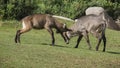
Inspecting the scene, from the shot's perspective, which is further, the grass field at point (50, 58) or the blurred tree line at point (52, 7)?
the blurred tree line at point (52, 7)

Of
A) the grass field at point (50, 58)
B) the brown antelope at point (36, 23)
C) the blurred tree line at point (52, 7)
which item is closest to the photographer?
the grass field at point (50, 58)

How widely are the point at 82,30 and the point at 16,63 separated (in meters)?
5.65

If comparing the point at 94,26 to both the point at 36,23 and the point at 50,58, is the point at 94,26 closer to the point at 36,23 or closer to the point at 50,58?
the point at 36,23

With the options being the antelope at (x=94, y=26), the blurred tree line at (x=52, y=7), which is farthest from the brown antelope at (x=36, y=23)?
the blurred tree line at (x=52, y=7)

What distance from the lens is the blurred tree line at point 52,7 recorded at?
26938 millimetres

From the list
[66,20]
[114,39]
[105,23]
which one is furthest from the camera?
[66,20]

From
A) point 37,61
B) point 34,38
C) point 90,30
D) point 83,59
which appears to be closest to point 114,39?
point 34,38

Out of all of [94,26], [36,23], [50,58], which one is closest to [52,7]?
[36,23]

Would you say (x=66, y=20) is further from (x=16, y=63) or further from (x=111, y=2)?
(x=16, y=63)

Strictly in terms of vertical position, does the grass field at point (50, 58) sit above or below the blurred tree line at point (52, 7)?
above

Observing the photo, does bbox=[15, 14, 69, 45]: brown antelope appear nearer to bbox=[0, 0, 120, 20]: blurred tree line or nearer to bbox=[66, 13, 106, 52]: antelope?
bbox=[66, 13, 106, 52]: antelope

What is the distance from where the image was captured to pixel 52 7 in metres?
28.1

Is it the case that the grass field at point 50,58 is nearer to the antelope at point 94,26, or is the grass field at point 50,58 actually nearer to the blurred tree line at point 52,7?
the antelope at point 94,26

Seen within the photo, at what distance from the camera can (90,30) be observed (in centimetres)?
1717
